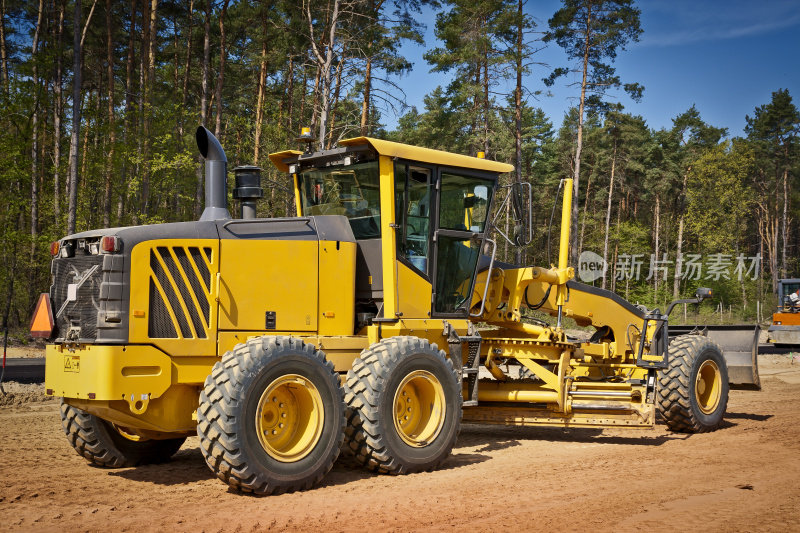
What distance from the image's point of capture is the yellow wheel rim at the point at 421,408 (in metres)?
7.64

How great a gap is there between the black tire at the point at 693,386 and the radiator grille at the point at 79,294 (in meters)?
7.70

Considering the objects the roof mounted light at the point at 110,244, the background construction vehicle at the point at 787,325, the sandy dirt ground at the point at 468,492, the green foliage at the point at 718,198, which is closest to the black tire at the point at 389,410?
the sandy dirt ground at the point at 468,492

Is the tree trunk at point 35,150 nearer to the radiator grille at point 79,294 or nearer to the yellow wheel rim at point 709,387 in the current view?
the radiator grille at point 79,294

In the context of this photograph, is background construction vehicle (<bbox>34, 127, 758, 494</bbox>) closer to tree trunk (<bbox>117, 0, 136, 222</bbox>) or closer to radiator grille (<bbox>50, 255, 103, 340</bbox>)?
radiator grille (<bbox>50, 255, 103, 340</bbox>)

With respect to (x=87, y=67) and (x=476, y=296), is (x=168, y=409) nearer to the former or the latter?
(x=476, y=296)

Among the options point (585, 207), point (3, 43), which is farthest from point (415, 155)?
point (585, 207)

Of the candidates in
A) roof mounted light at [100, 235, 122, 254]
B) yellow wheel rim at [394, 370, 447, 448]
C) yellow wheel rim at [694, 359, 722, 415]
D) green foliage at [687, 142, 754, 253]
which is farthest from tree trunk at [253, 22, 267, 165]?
green foliage at [687, 142, 754, 253]

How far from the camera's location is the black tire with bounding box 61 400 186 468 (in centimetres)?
743

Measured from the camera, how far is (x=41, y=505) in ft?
19.4

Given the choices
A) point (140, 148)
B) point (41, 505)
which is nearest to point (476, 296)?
point (41, 505)

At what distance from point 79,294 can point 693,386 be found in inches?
319

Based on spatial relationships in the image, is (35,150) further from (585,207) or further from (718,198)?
(718,198)

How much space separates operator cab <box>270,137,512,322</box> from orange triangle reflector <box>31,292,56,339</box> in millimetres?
3064

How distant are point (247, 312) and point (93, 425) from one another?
1943mm
